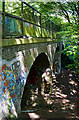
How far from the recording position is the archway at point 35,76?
9375mm

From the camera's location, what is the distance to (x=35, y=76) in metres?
10.6

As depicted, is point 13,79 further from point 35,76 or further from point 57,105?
point 35,76

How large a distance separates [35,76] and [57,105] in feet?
9.73

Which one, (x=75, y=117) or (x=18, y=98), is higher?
(x=18, y=98)

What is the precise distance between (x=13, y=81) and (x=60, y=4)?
16.7 feet

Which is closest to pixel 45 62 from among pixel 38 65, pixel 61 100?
pixel 38 65

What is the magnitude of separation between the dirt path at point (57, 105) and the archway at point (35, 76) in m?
0.74

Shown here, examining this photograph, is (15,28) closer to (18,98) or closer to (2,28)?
(2,28)

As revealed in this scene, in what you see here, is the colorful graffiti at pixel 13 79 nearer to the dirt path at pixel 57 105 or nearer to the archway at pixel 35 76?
the dirt path at pixel 57 105

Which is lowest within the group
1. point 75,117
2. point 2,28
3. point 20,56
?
point 75,117

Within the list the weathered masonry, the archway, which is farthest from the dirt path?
the weathered masonry

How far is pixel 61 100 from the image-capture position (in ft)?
30.3

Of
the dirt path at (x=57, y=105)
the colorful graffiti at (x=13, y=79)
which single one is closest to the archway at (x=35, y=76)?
the dirt path at (x=57, y=105)

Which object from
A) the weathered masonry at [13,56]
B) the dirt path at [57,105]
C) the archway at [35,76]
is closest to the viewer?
the weathered masonry at [13,56]
